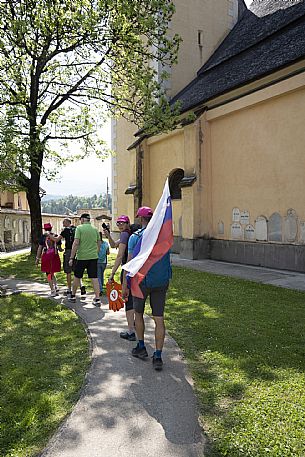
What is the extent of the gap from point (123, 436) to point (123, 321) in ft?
10.9

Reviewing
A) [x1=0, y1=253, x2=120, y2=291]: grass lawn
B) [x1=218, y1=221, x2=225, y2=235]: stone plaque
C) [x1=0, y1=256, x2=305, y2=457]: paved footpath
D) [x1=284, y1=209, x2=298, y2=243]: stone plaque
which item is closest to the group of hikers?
[x1=0, y1=256, x2=305, y2=457]: paved footpath

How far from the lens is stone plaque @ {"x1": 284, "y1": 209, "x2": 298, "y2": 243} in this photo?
1115 cm

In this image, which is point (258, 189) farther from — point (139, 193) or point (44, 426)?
point (44, 426)

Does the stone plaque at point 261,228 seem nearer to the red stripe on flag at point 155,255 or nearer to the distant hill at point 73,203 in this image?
the red stripe on flag at point 155,255

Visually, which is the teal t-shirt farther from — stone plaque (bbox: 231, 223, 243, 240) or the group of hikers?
stone plaque (bbox: 231, 223, 243, 240)

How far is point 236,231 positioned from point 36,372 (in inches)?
401

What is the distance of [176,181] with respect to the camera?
16750 mm

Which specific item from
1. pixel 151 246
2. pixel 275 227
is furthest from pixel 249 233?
pixel 151 246

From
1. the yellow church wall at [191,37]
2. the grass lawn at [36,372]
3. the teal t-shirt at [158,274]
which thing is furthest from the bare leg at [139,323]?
the yellow church wall at [191,37]

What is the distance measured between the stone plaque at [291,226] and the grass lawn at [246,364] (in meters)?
3.28

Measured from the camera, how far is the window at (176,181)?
1647 cm

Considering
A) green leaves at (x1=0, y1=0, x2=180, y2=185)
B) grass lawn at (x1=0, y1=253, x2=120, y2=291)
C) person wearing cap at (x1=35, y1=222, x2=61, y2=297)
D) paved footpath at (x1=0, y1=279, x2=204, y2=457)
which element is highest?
green leaves at (x1=0, y1=0, x2=180, y2=185)

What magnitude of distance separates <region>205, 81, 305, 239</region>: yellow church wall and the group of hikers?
20.1 feet

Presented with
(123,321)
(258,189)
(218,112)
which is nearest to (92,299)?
(123,321)
